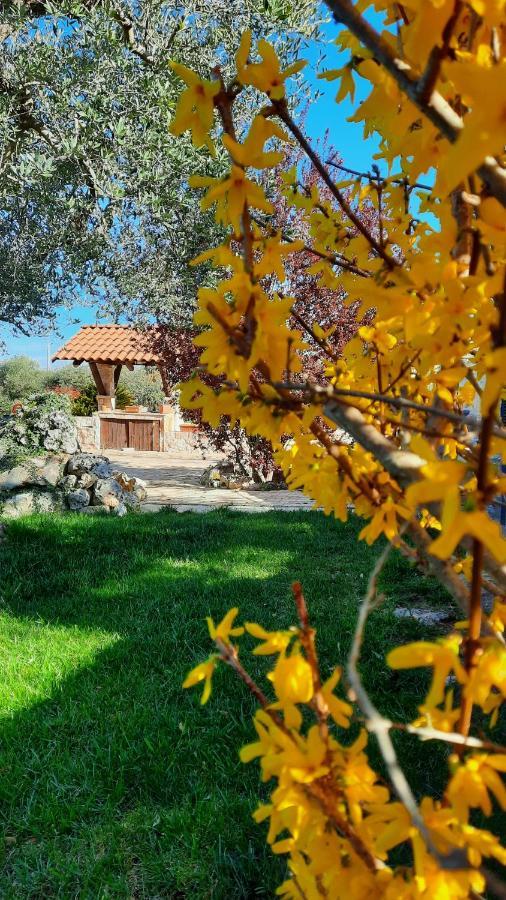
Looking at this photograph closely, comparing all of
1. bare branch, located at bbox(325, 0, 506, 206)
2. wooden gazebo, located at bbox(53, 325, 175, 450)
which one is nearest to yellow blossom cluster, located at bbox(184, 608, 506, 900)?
bare branch, located at bbox(325, 0, 506, 206)

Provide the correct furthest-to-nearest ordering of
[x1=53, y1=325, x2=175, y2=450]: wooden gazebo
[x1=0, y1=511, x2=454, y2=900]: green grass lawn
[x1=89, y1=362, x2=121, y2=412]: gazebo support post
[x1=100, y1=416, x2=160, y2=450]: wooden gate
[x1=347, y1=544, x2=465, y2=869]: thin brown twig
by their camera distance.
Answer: [x1=89, y1=362, x2=121, y2=412]: gazebo support post → [x1=100, y1=416, x2=160, y2=450]: wooden gate → [x1=53, y1=325, x2=175, y2=450]: wooden gazebo → [x1=0, y1=511, x2=454, y2=900]: green grass lawn → [x1=347, y1=544, x2=465, y2=869]: thin brown twig

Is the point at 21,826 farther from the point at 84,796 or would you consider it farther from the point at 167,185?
the point at 167,185

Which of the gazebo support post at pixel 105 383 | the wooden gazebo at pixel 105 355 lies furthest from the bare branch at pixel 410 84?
the gazebo support post at pixel 105 383

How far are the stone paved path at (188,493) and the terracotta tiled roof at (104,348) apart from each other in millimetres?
3118

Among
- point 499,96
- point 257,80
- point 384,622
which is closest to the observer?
point 499,96

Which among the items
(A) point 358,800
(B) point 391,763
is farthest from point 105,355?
(B) point 391,763

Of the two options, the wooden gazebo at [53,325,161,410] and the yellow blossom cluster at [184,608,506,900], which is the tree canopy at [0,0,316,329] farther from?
the wooden gazebo at [53,325,161,410]

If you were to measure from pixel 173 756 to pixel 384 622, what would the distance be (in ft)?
5.86

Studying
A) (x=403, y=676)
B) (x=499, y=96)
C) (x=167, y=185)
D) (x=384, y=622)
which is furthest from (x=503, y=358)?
(x=167, y=185)

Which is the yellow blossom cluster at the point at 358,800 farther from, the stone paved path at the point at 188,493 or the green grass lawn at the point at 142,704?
the stone paved path at the point at 188,493

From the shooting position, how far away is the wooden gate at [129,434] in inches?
727

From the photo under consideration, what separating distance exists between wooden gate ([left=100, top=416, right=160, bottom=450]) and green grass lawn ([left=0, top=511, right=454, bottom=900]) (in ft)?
42.3

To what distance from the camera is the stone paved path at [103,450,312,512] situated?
8.80 meters

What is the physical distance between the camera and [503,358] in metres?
0.62
